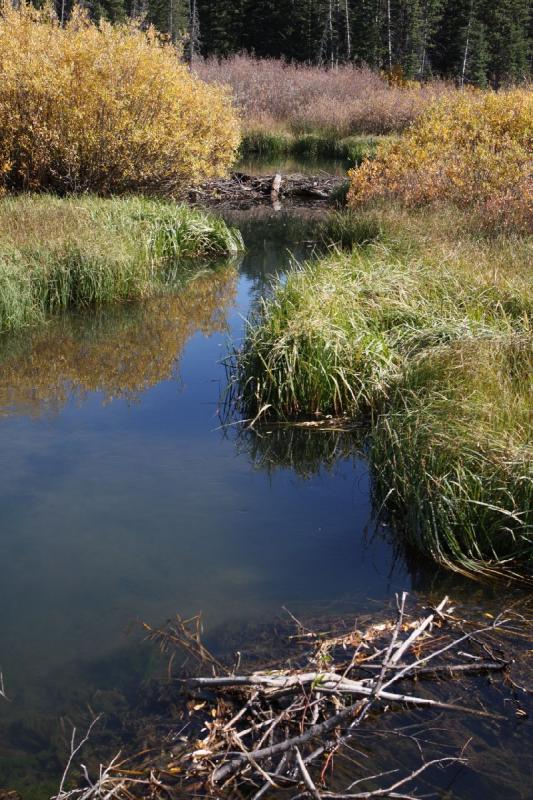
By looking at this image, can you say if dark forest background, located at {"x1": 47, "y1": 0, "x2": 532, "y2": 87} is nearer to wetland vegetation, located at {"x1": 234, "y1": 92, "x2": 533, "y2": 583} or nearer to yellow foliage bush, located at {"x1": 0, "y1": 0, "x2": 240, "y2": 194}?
yellow foliage bush, located at {"x1": 0, "y1": 0, "x2": 240, "y2": 194}

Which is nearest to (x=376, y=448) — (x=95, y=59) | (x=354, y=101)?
(x=95, y=59)

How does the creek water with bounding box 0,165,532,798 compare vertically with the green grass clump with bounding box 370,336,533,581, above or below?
below

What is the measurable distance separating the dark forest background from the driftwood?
2354cm

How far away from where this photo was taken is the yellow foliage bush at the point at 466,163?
1236 centimetres

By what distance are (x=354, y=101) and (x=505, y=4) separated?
19943mm

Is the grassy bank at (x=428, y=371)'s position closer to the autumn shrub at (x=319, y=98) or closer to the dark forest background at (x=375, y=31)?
the autumn shrub at (x=319, y=98)

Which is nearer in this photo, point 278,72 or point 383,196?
point 383,196

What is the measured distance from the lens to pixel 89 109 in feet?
44.9

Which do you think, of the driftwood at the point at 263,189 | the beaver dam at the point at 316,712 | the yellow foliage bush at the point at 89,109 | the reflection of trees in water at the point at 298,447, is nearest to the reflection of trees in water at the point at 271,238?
the driftwood at the point at 263,189

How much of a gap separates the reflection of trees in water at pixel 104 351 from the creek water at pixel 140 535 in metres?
0.03

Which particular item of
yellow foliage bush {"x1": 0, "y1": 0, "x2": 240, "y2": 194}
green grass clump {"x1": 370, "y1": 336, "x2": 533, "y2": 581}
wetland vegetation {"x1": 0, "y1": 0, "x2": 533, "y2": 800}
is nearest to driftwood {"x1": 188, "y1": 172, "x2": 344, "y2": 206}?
yellow foliage bush {"x1": 0, "y1": 0, "x2": 240, "y2": 194}

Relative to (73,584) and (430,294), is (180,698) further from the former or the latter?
(430,294)

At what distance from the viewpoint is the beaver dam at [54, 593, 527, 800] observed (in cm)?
341

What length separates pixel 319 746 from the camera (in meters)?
3.59
